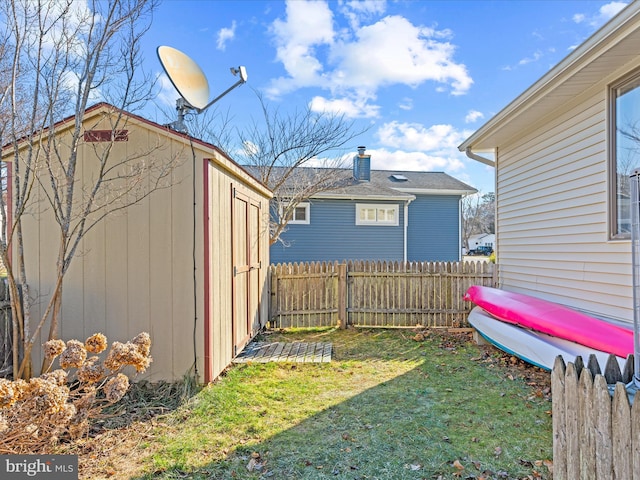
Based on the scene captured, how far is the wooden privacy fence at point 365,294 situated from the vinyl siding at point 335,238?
6.03 metres

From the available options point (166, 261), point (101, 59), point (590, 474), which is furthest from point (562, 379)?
point (101, 59)

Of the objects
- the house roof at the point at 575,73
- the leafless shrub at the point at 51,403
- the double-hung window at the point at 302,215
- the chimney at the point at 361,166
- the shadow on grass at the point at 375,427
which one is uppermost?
the chimney at the point at 361,166

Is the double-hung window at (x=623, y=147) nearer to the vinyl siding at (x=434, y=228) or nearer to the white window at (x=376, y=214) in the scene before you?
the white window at (x=376, y=214)

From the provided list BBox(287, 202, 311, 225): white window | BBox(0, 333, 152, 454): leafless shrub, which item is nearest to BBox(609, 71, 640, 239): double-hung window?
BBox(0, 333, 152, 454): leafless shrub

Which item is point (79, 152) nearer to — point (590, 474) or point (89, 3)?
point (89, 3)

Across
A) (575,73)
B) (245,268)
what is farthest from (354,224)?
(575,73)

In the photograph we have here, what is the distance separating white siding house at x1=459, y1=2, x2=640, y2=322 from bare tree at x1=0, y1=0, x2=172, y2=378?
4462 millimetres

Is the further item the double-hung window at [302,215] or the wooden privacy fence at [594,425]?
the double-hung window at [302,215]

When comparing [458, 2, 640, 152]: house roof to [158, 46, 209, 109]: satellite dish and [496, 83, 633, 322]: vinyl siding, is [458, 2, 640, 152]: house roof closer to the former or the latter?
[496, 83, 633, 322]: vinyl siding

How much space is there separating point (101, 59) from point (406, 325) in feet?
20.6

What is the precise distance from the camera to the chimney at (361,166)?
14.4 m

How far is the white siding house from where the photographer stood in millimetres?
3775

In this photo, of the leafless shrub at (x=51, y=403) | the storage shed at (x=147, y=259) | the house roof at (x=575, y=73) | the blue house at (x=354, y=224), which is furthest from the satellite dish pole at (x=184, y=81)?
the blue house at (x=354, y=224)

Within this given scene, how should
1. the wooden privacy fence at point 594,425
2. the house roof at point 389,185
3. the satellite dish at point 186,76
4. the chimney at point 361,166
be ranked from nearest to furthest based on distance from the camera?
the wooden privacy fence at point 594,425, the satellite dish at point 186,76, the house roof at point 389,185, the chimney at point 361,166
